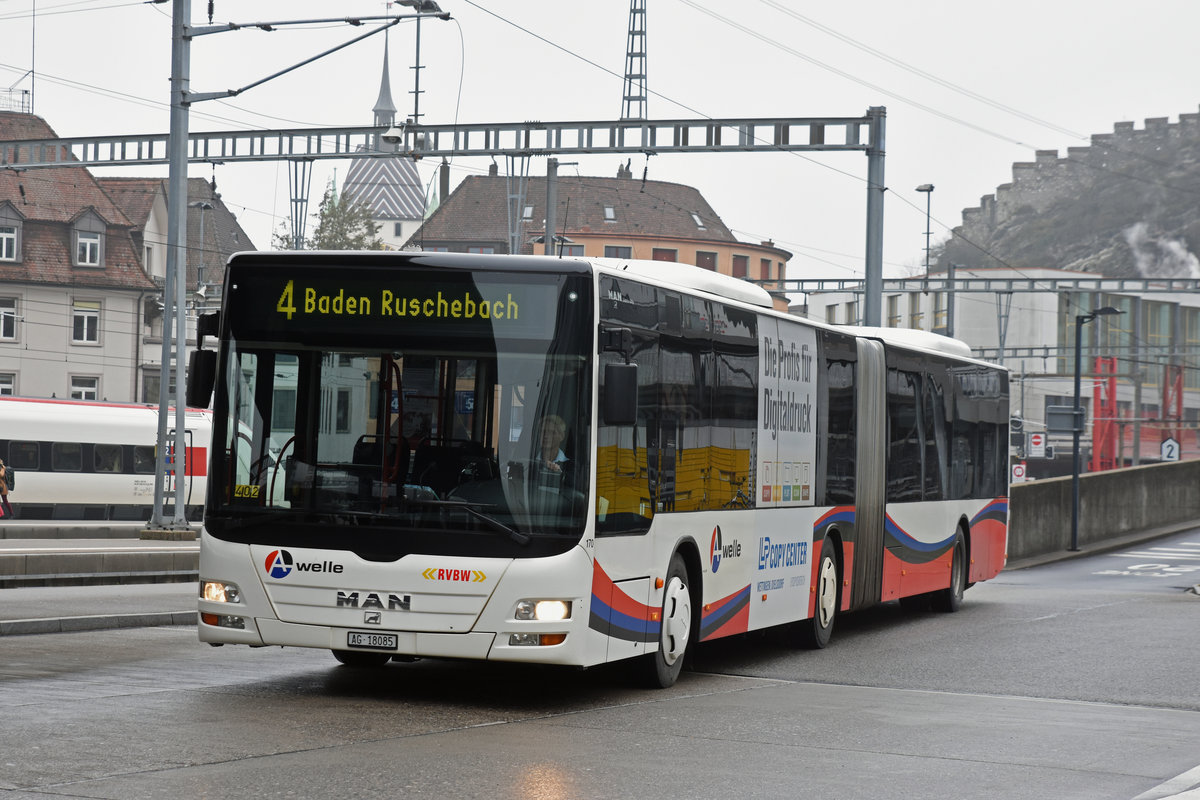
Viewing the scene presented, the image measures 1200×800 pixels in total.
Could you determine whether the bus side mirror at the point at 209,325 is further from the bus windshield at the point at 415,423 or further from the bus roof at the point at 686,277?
the bus roof at the point at 686,277

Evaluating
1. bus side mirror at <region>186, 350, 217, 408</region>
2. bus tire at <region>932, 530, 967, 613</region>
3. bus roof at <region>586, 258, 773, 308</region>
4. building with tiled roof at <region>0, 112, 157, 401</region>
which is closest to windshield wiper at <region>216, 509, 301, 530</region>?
bus side mirror at <region>186, 350, 217, 408</region>

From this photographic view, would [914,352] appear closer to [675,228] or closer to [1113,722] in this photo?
[1113,722]

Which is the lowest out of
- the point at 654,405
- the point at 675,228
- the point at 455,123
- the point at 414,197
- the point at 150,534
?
the point at 150,534

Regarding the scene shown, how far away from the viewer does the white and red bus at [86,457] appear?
1759 inches

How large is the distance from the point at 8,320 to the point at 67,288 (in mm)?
2623

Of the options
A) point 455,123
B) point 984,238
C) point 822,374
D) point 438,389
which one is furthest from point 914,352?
point 984,238

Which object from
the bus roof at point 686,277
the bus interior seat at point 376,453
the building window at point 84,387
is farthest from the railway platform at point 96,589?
the building window at point 84,387

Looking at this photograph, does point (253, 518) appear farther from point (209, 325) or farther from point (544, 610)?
point (544, 610)

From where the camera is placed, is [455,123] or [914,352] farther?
[455,123]

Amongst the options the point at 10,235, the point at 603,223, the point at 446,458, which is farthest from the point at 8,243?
the point at 446,458

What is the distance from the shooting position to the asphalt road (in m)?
7.80

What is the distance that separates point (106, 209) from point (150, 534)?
43489 mm

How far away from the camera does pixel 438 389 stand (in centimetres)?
1059

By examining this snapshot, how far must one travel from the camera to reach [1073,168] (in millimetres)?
183375
